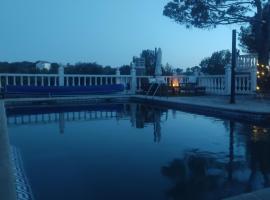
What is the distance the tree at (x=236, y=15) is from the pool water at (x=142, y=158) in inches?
251

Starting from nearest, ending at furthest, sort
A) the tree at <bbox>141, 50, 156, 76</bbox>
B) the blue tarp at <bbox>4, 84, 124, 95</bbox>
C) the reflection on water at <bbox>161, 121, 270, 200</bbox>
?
the reflection on water at <bbox>161, 121, 270, 200</bbox> → the blue tarp at <bbox>4, 84, 124, 95</bbox> → the tree at <bbox>141, 50, 156, 76</bbox>

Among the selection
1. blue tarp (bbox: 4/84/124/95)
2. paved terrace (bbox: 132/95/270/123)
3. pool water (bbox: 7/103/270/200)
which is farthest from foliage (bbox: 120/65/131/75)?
pool water (bbox: 7/103/270/200)

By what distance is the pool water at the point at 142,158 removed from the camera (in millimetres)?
3387

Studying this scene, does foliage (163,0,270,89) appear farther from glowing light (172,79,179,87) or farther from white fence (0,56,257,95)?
glowing light (172,79,179,87)

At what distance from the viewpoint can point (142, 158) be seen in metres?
4.58

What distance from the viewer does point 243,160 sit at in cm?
446

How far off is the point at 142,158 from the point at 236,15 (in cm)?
1004

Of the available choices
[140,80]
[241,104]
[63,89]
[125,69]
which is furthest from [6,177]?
[125,69]

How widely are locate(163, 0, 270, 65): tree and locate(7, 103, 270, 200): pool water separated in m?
6.39

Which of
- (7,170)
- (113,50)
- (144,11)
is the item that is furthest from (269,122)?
(113,50)

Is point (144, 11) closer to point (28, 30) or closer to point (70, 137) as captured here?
point (28, 30)

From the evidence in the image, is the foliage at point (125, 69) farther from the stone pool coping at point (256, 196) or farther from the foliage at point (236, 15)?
the stone pool coping at point (256, 196)

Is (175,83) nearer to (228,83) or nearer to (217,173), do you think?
(228,83)

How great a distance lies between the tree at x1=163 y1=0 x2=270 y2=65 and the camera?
42.8ft
